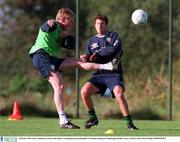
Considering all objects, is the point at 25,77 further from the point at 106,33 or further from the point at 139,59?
the point at 106,33

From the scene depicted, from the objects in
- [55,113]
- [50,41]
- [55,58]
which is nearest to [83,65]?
[55,58]

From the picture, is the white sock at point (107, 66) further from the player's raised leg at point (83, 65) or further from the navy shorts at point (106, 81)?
the navy shorts at point (106, 81)

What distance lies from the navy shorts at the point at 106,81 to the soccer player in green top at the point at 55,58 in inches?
5.5

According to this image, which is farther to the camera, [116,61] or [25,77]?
[25,77]

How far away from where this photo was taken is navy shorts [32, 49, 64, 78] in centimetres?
998

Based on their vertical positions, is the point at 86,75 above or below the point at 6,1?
below

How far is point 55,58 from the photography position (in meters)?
10.1

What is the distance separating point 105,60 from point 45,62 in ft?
2.74

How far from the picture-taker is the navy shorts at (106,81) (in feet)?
32.9

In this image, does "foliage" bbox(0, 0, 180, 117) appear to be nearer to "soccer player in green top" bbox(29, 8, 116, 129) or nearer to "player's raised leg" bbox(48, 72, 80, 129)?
"soccer player in green top" bbox(29, 8, 116, 129)

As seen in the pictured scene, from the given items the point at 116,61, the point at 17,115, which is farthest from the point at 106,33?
the point at 17,115

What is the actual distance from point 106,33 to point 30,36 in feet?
30.3

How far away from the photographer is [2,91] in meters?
17.5

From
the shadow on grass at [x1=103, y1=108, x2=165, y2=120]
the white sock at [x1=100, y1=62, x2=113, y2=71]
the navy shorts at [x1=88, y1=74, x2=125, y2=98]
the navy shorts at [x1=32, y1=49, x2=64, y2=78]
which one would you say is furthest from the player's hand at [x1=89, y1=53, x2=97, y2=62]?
the shadow on grass at [x1=103, y1=108, x2=165, y2=120]
